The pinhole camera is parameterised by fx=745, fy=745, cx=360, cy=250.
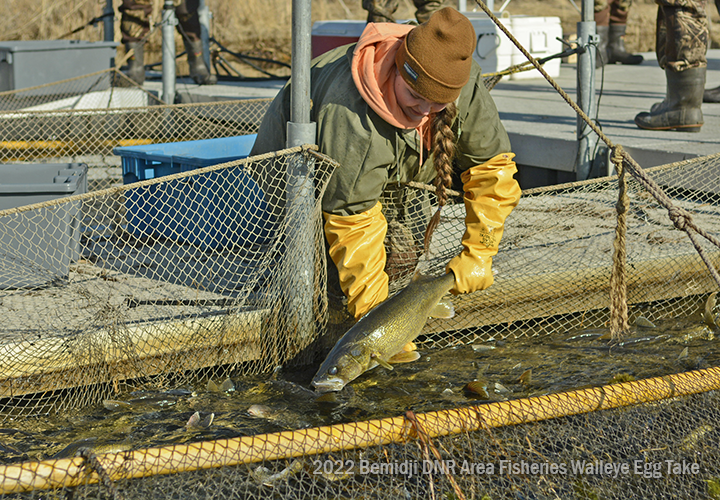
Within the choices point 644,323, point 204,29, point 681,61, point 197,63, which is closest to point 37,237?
point 644,323

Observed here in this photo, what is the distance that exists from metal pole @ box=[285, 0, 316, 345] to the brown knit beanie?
0.49m

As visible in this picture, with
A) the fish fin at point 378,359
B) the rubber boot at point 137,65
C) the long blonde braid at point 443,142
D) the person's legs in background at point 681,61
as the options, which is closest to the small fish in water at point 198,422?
the fish fin at point 378,359

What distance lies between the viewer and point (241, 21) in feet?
59.6

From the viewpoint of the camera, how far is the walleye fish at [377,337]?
9.72ft

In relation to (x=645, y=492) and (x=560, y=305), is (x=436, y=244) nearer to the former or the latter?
(x=560, y=305)

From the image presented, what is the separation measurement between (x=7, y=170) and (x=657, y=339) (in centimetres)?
383

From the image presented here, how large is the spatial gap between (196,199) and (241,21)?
14.8m

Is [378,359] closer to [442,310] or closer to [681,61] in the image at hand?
[442,310]

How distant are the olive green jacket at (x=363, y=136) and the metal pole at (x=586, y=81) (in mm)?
2428

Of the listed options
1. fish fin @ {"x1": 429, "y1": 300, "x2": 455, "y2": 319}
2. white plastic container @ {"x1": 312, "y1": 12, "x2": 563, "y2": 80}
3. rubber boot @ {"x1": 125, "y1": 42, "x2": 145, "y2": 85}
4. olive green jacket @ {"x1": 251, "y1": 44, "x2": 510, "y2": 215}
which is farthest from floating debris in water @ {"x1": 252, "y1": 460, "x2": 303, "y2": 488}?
rubber boot @ {"x1": 125, "y1": 42, "x2": 145, "y2": 85}

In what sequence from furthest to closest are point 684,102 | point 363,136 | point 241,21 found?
point 241,21 → point 684,102 → point 363,136

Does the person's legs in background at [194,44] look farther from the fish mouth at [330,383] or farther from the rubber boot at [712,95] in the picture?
the fish mouth at [330,383]

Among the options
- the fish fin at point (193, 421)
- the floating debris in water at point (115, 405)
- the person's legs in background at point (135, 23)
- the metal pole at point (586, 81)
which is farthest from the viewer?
the person's legs in background at point (135, 23)

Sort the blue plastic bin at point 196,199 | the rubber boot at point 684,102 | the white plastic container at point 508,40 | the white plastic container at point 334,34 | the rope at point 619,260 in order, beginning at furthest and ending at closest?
the white plastic container at point 334,34 → the white plastic container at point 508,40 → the rubber boot at point 684,102 → the blue plastic bin at point 196,199 → the rope at point 619,260
